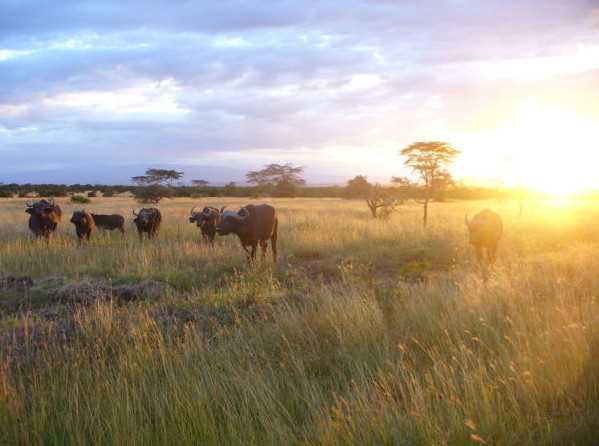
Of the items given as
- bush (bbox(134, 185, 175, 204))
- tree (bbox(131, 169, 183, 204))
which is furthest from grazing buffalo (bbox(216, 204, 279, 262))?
tree (bbox(131, 169, 183, 204))

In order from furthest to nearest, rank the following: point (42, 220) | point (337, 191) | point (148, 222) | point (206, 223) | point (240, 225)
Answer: point (337, 191) → point (148, 222) → point (42, 220) → point (206, 223) → point (240, 225)

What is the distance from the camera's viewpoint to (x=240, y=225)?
1302 cm

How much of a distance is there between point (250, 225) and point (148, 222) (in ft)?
21.1

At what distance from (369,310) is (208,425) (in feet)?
9.54

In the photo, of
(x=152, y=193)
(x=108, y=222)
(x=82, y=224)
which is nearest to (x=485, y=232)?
(x=82, y=224)

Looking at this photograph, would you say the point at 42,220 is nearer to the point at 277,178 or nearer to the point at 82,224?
the point at 82,224

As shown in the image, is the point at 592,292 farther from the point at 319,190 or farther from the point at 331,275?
the point at 319,190

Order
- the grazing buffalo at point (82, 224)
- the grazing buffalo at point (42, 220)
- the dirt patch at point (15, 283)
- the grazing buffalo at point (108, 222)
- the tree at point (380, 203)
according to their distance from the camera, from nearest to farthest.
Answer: the dirt patch at point (15, 283) → the grazing buffalo at point (82, 224) → the grazing buffalo at point (42, 220) → the grazing buffalo at point (108, 222) → the tree at point (380, 203)

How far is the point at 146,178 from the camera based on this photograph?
194ft

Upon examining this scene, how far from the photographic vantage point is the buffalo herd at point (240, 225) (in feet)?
39.2

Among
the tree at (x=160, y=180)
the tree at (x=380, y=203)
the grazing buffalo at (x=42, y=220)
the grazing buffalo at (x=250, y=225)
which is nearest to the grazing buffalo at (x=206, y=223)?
the grazing buffalo at (x=250, y=225)

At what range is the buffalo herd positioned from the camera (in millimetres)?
A: 11945

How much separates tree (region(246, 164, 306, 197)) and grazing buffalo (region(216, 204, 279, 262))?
58941 millimetres

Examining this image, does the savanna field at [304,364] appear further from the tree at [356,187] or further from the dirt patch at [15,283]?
the tree at [356,187]
